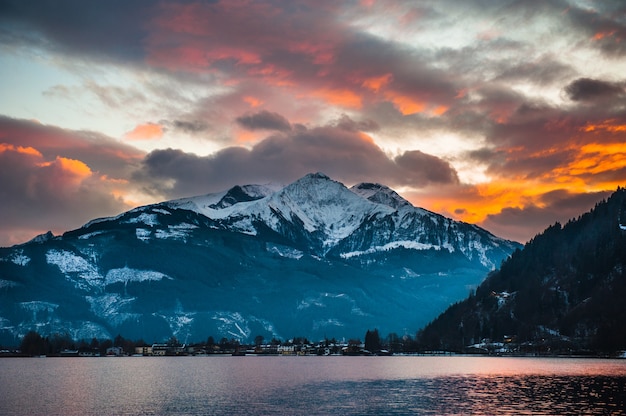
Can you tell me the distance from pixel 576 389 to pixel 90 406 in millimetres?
103187

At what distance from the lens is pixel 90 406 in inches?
6348

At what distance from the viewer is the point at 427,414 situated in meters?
142

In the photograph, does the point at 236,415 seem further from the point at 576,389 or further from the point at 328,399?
the point at 576,389

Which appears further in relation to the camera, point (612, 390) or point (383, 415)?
point (612, 390)

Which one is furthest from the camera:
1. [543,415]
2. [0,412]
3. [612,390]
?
[612,390]

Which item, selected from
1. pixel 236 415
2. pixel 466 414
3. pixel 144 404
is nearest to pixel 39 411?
pixel 144 404

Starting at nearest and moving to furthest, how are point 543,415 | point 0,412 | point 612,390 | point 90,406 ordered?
point 543,415 → point 0,412 → point 90,406 → point 612,390

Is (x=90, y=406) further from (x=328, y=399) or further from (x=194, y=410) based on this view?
(x=328, y=399)

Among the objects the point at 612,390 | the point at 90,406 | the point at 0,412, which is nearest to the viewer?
the point at 0,412

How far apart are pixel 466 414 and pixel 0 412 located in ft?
272

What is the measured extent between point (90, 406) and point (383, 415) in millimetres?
58449

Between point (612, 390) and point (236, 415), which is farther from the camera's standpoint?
point (612, 390)

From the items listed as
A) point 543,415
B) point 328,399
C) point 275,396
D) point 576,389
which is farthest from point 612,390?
point 275,396

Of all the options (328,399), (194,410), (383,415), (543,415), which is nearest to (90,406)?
(194,410)
